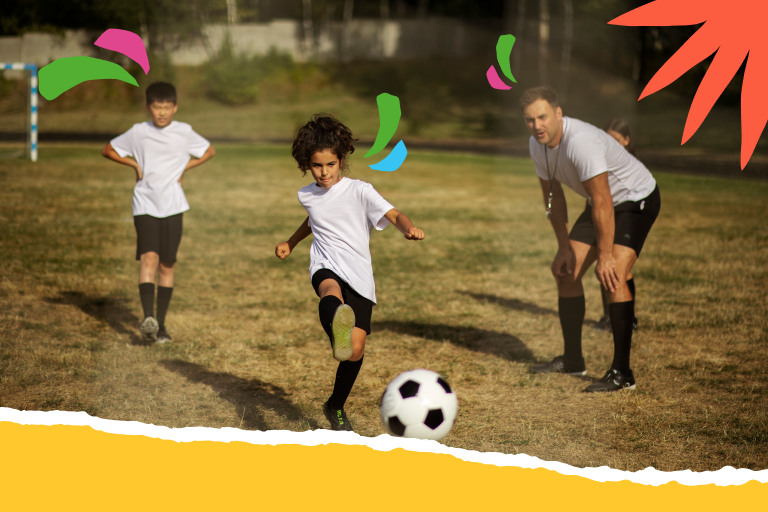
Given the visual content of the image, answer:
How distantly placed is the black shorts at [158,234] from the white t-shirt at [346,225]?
2242 mm

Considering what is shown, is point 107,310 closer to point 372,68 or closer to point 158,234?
point 158,234

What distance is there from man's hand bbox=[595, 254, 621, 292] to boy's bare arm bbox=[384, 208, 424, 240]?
1648 mm

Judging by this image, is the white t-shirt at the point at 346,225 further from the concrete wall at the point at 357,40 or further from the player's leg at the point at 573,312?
the concrete wall at the point at 357,40

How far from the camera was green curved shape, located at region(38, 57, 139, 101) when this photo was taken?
4.09 metres

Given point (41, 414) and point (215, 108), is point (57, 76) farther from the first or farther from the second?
point (215, 108)

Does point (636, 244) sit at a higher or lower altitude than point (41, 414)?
higher

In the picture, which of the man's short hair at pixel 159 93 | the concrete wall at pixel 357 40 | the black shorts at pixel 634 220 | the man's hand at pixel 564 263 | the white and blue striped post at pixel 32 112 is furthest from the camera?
the concrete wall at pixel 357 40

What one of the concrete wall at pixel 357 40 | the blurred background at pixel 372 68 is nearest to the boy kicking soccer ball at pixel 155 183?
the blurred background at pixel 372 68

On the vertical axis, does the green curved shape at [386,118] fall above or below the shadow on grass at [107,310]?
above

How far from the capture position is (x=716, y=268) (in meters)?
9.15

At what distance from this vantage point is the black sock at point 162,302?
605 cm

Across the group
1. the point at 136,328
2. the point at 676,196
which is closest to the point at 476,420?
the point at 136,328

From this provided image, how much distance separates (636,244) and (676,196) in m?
11.8

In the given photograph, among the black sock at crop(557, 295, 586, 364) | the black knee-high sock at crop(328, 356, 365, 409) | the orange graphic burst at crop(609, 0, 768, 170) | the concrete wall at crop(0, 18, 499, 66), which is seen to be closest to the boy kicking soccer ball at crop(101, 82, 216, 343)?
the black knee-high sock at crop(328, 356, 365, 409)
